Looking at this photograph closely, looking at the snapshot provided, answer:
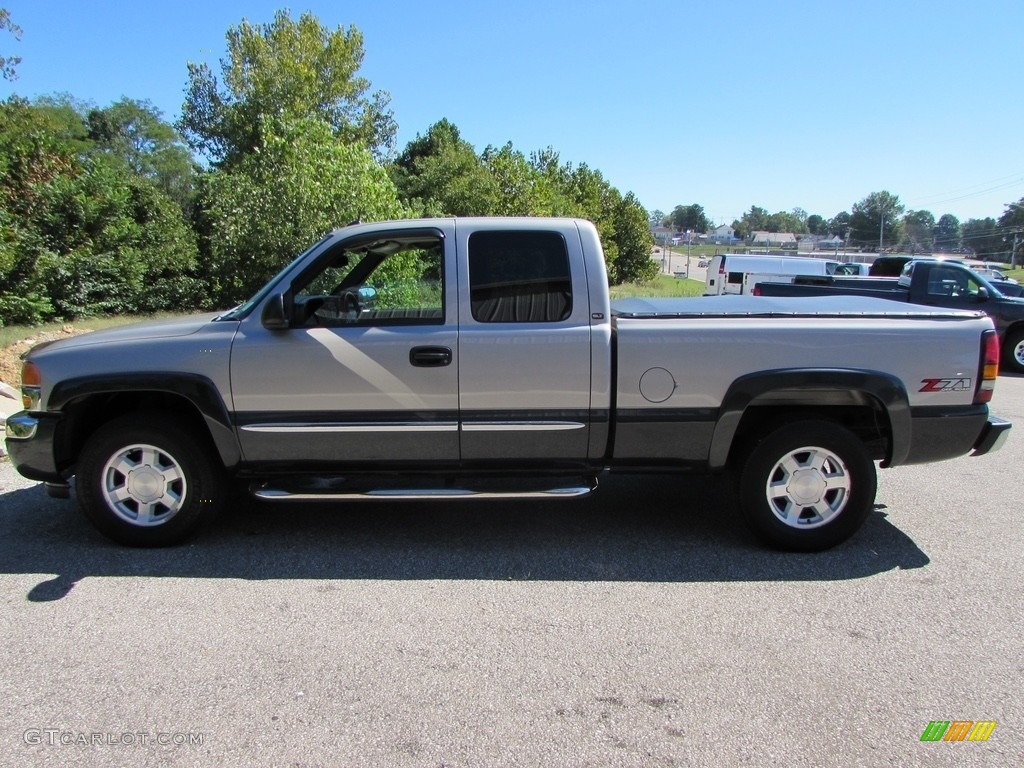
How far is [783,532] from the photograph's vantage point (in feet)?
14.8

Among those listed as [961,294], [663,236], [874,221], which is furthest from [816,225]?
[961,294]

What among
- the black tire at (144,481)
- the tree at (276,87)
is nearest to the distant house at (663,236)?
the tree at (276,87)

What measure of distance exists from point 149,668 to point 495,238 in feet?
9.37

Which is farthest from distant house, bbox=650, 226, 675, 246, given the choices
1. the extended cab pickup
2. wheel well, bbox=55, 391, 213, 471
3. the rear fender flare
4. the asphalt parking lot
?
wheel well, bbox=55, 391, 213, 471

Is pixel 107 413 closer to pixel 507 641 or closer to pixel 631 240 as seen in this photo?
pixel 507 641

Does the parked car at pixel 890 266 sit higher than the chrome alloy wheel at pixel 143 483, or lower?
higher

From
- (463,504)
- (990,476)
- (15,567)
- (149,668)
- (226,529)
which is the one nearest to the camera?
(149,668)

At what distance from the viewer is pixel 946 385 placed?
14.5 feet

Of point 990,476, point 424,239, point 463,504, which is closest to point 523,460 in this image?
point 463,504

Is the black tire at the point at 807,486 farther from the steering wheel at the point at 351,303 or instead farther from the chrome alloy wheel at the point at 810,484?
the steering wheel at the point at 351,303

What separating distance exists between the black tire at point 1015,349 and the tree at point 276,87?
18439 mm

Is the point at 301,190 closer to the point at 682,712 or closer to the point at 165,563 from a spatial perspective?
the point at 165,563

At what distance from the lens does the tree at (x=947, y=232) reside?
430ft

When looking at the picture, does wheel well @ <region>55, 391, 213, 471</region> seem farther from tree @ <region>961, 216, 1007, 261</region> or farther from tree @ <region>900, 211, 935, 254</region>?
tree @ <region>900, 211, 935, 254</region>
